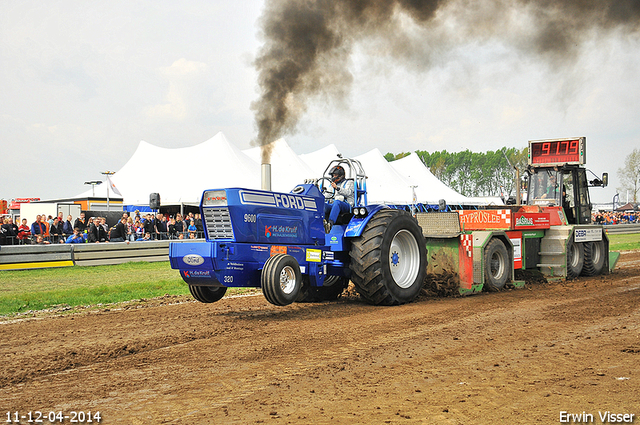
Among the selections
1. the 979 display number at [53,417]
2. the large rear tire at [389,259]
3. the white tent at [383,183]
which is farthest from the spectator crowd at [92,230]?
the 979 display number at [53,417]

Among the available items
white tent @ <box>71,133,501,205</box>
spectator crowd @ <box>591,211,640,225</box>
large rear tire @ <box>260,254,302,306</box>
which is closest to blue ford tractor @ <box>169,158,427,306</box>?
large rear tire @ <box>260,254,302,306</box>

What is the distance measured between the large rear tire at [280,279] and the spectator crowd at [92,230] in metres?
10.6

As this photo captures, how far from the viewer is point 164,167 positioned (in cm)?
2570

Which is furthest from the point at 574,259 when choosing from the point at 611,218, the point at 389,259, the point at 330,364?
the point at 611,218

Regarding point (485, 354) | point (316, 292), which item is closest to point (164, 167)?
→ point (316, 292)

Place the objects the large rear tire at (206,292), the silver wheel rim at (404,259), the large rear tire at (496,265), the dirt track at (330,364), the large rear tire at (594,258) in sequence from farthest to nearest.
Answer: the large rear tire at (594,258)
the large rear tire at (496,265)
the silver wheel rim at (404,259)
the large rear tire at (206,292)
the dirt track at (330,364)

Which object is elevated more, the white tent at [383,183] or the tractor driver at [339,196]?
the white tent at [383,183]

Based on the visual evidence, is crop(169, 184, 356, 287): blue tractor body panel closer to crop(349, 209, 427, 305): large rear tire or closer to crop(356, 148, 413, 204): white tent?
crop(349, 209, 427, 305): large rear tire

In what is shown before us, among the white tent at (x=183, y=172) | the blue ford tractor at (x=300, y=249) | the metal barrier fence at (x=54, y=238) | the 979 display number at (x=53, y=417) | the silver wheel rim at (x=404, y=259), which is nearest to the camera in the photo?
the 979 display number at (x=53, y=417)

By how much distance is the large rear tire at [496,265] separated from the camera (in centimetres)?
1007

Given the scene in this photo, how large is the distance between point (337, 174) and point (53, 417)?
5.75 metres

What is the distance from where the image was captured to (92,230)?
16703 mm

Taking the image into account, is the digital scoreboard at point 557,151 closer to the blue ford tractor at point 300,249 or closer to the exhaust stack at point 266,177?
the blue ford tractor at point 300,249

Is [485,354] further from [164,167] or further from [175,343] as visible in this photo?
[164,167]
